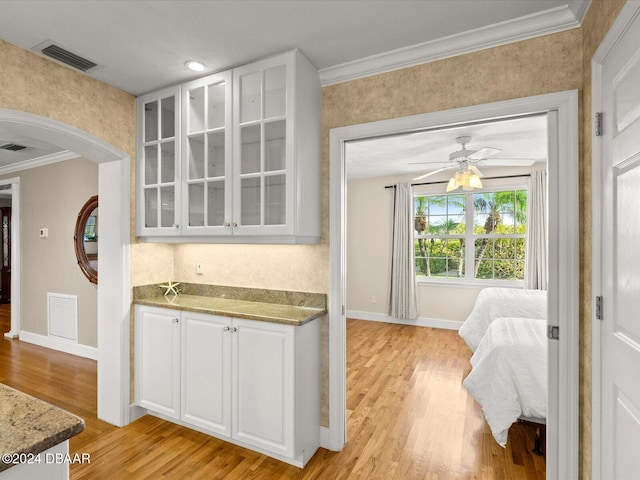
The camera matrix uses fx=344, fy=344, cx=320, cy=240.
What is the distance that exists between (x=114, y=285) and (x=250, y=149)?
60.4 inches

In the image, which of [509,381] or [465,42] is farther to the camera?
[509,381]

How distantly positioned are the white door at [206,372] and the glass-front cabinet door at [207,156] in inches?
25.3

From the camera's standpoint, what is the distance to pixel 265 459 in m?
2.20

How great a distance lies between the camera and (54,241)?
4.50 metres

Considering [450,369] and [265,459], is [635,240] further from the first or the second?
[450,369]

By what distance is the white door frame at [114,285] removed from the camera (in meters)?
2.64

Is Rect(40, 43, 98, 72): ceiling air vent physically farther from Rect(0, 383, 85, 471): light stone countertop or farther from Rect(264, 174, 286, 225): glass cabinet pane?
Rect(0, 383, 85, 471): light stone countertop

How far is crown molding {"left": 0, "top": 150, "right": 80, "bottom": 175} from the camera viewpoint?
429 centimetres

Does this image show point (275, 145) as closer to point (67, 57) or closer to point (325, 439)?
point (67, 57)

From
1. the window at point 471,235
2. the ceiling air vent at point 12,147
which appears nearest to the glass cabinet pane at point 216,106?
the ceiling air vent at point 12,147

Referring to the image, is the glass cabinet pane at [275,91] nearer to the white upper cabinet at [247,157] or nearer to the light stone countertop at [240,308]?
the white upper cabinet at [247,157]

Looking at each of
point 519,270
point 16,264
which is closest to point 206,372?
point 16,264

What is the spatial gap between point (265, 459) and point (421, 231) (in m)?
4.50

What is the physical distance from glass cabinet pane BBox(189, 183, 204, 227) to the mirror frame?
2275mm
